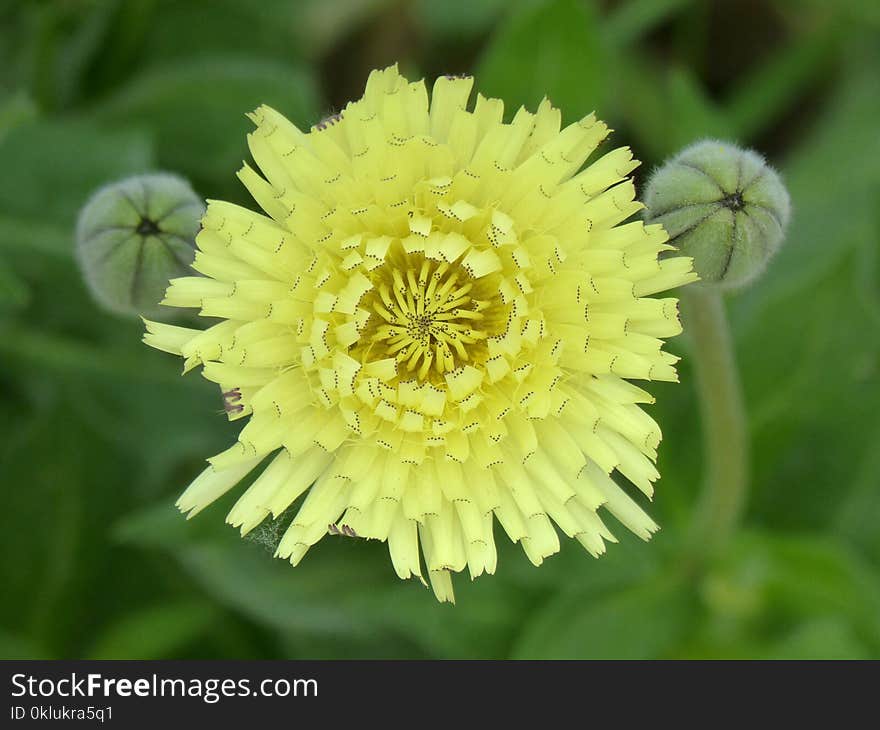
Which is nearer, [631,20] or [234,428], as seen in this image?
[234,428]

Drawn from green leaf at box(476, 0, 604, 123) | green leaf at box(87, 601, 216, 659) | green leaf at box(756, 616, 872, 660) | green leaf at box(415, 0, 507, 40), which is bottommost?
green leaf at box(756, 616, 872, 660)

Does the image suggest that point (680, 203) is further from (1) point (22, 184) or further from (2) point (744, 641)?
(1) point (22, 184)

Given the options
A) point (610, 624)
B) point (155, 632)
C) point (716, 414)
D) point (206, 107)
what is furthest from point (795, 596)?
point (206, 107)

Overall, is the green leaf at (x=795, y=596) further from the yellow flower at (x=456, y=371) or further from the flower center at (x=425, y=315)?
the flower center at (x=425, y=315)

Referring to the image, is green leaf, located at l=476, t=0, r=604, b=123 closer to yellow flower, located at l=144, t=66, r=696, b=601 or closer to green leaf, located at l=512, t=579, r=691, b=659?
yellow flower, located at l=144, t=66, r=696, b=601

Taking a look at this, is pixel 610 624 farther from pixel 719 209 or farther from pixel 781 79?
pixel 781 79

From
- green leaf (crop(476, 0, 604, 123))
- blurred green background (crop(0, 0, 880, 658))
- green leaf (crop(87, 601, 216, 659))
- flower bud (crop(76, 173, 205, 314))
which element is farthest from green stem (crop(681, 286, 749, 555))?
green leaf (crop(87, 601, 216, 659))

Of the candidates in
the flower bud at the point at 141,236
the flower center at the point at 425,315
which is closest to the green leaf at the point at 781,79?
the flower center at the point at 425,315

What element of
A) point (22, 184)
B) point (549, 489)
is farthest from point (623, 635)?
point (22, 184)

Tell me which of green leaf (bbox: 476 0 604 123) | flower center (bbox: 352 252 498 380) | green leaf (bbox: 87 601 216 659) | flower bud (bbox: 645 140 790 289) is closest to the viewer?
flower bud (bbox: 645 140 790 289)
